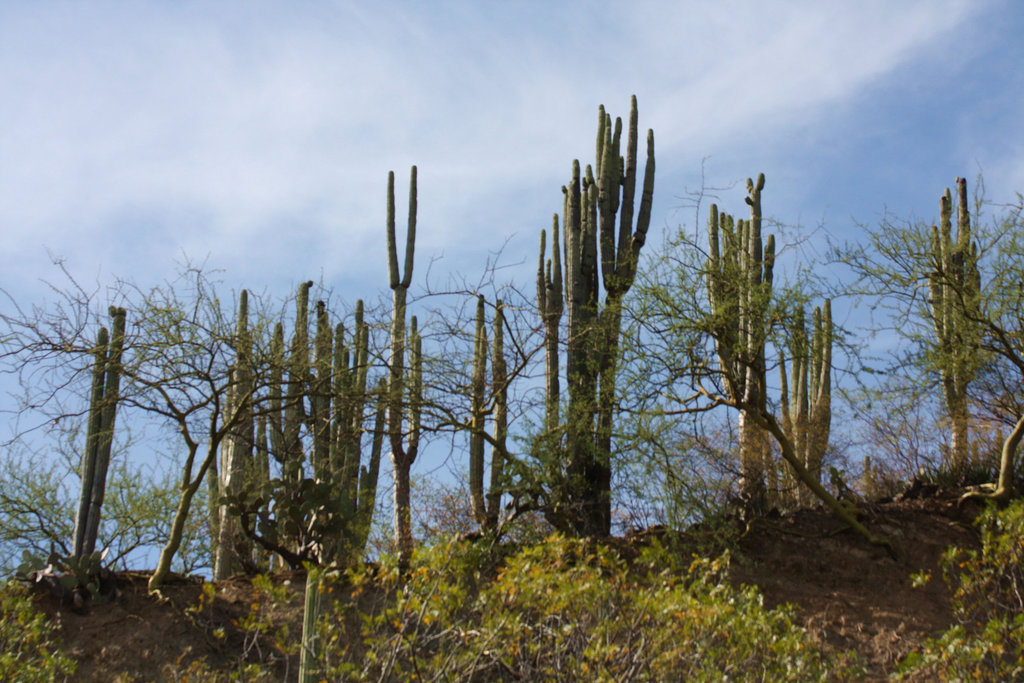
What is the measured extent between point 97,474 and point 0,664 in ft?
11.2

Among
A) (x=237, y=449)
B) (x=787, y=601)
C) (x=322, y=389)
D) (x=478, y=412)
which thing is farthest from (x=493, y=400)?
(x=237, y=449)

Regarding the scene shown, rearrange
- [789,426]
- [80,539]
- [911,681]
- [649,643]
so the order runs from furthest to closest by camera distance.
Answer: [789,426] < [80,539] < [911,681] < [649,643]

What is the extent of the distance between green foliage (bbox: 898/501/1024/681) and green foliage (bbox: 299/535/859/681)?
741mm

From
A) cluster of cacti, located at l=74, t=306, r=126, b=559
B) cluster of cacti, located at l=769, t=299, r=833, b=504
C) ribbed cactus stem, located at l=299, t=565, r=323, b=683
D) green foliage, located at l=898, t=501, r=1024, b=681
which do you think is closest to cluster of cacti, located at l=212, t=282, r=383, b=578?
cluster of cacti, located at l=74, t=306, r=126, b=559

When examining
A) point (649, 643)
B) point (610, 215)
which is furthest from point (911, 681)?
point (610, 215)

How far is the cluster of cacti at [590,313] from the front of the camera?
33.4 feet

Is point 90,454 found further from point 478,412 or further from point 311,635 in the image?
point 311,635

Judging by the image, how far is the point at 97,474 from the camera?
33.6 ft

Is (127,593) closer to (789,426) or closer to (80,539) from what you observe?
(80,539)

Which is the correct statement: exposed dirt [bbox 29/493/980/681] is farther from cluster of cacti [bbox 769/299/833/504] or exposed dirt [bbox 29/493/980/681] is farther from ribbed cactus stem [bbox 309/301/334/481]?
cluster of cacti [bbox 769/299/833/504]

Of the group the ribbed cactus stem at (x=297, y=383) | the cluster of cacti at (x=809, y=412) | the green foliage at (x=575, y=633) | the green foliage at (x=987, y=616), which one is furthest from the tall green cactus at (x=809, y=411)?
the green foliage at (x=575, y=633)

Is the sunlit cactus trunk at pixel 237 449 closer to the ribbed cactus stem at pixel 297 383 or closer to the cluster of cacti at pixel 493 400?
the ribbed cactus stem at pixel 297 383

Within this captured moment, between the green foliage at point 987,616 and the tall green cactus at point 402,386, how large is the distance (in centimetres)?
418

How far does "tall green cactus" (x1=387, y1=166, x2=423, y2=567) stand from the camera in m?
10.0
